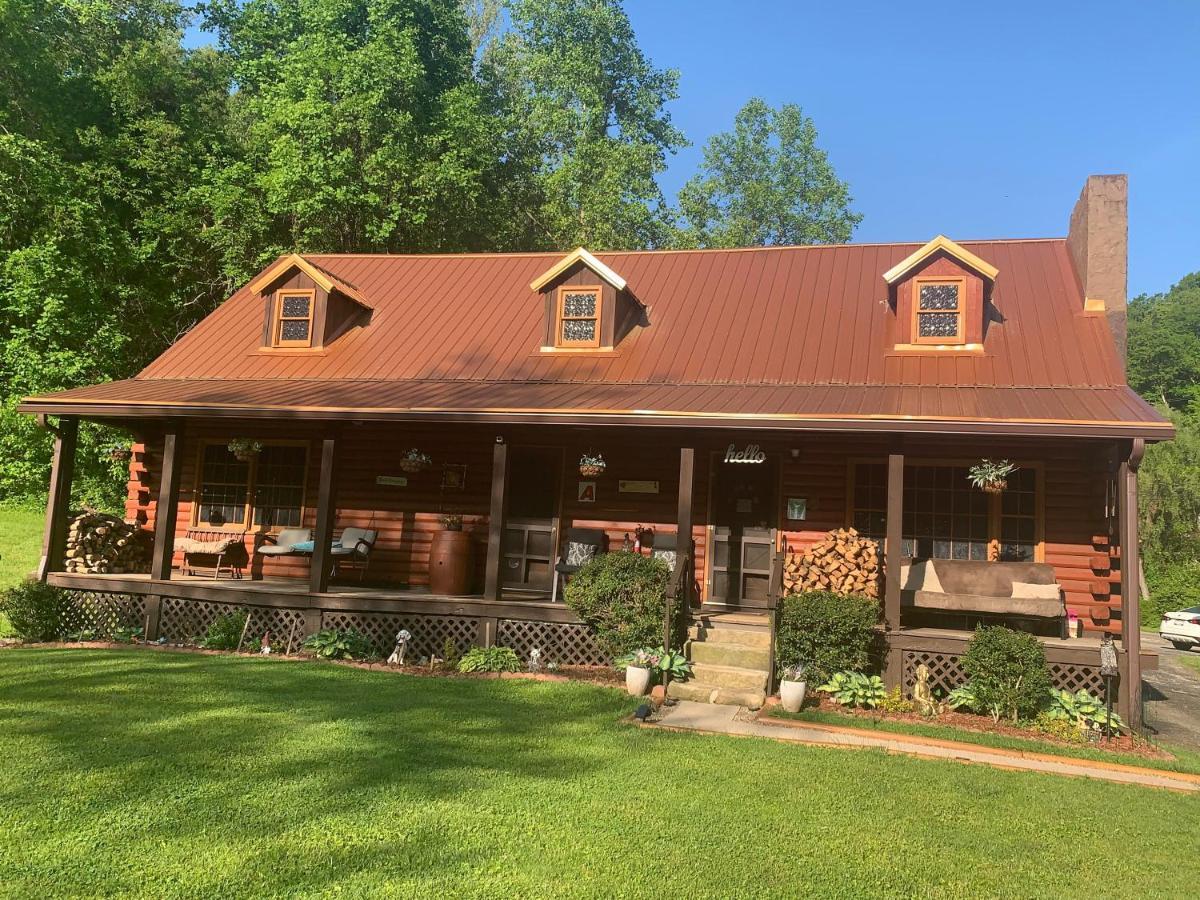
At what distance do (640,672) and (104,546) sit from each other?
343 inches

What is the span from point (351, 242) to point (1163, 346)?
49.9 m

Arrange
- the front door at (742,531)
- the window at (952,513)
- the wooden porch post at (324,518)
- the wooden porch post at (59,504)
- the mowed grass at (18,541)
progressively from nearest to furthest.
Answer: the wooden porch post at (324,518)
the window at (952,513)
the wooden porch post at (59,504)
the front door at (742,531)
the mowed grass at (18,541)

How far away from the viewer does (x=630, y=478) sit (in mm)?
11898

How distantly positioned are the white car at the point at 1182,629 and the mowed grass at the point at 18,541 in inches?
1043

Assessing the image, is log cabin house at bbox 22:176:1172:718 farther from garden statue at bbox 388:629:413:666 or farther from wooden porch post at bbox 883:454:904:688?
garden statue at bbox 388:629:413:666

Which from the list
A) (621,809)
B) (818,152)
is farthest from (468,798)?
(818,152)

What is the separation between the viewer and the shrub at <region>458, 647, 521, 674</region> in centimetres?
937

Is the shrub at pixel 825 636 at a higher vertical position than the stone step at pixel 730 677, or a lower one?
higher

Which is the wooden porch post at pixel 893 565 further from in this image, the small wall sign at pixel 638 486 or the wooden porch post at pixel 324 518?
the wooden porch post at pixel 324 518

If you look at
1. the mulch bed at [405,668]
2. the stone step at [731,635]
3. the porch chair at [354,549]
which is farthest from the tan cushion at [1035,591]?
the porch chair at [354,549]

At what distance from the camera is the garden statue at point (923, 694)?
8.24 m

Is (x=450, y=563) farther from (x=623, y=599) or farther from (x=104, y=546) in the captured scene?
(x=104, y=546)

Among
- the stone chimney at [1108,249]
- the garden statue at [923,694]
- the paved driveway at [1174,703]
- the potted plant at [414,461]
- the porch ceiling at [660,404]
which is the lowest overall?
the paved driveway at [1174,703]

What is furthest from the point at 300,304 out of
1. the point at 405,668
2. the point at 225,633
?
the point at 405,668
